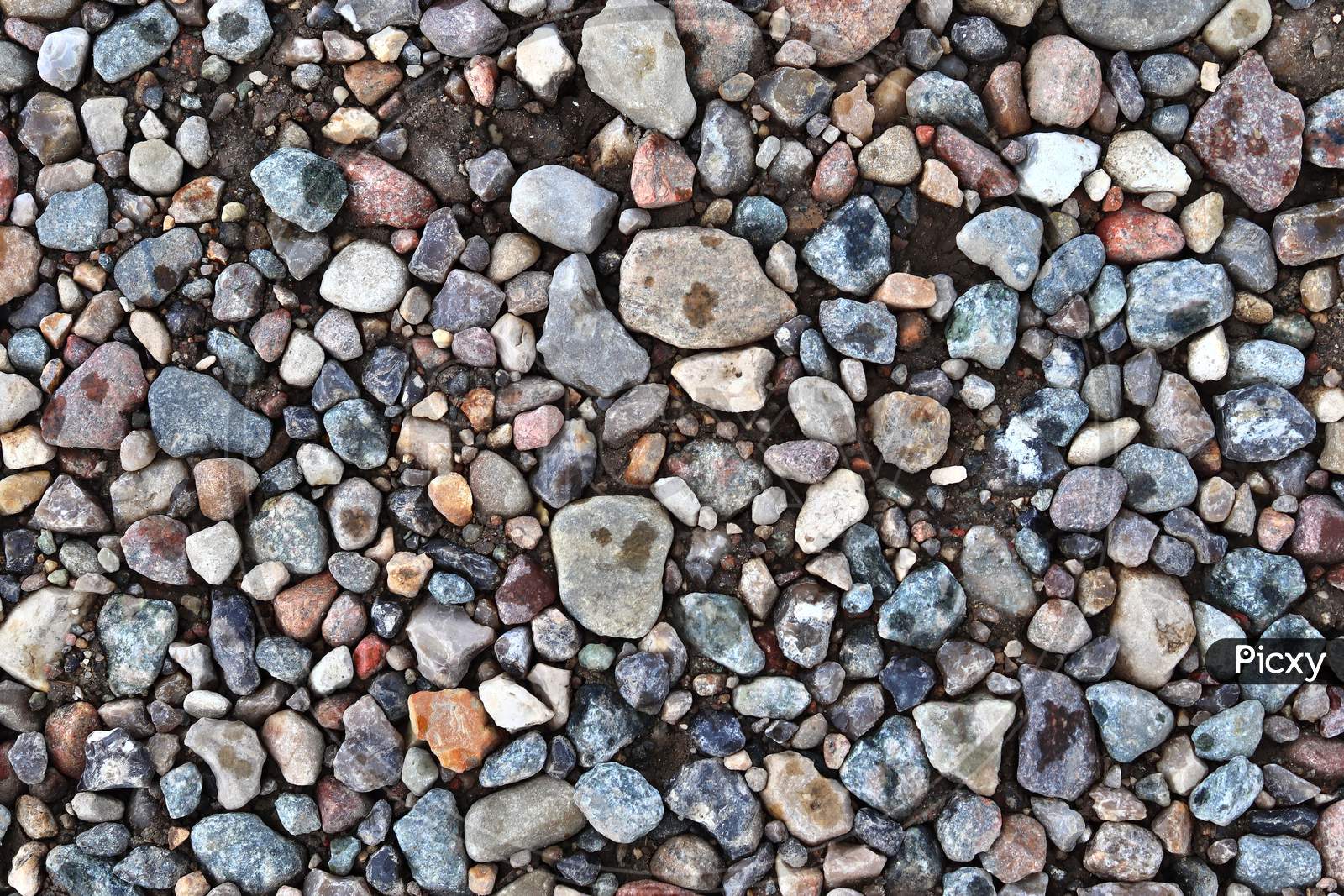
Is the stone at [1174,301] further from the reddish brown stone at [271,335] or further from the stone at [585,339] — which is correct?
the reddish brown stone at [271,335]

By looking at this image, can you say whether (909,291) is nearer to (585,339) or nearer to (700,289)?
(700,289)

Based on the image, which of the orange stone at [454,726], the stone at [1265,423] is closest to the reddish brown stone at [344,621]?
the orange stone at [454,726]

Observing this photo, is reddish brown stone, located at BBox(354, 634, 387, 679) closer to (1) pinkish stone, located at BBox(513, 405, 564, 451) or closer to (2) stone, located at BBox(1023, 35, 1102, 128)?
(1) pinkish stone, located at BBox(513, 405, 564, 451)

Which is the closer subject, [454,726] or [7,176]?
[454,726]

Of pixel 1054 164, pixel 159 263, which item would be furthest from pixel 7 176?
pixel 1054 164

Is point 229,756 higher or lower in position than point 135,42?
lower
